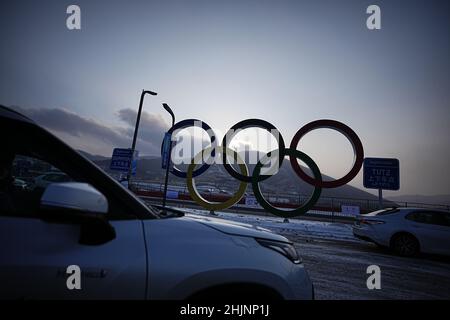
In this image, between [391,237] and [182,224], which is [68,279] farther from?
[391,237]

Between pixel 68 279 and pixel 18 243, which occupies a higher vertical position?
pixel 18 243

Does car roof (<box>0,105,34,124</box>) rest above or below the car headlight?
above

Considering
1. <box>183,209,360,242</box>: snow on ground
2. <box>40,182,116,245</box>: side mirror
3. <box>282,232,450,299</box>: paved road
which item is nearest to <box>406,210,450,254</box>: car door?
<box>282,232,450,299</box>: paved road

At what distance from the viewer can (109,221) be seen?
Answer: 5.41 feet

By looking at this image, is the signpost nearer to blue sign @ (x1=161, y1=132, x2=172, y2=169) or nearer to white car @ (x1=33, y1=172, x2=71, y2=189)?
blue sign @ (x1=161, y1=132, x2=172, y2=169)

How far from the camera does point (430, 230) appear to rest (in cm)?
791

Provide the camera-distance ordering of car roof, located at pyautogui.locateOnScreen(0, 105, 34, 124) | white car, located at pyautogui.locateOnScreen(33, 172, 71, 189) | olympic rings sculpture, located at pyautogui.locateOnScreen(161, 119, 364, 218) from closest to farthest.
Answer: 1. car roof, located at pyautogui.locateOnScreen(0, 105, 34, 124)
2. white car, located at pyautogui.locateOnScreen(33, 172, 71, 189)
3. olympic rings sculpture, located at pyautogui.locateOnScreen(161, 119, 364, 218)

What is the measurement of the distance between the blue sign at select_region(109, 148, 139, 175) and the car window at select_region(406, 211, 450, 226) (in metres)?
12.9

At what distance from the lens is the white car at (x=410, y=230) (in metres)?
7.79

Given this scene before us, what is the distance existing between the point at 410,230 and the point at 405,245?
503 millimetres

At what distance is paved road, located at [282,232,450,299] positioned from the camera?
453 centimetres

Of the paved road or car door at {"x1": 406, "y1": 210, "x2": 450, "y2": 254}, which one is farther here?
car door at {"x1": 406, "y1": 210, "x2": 450, "y2": 254}
